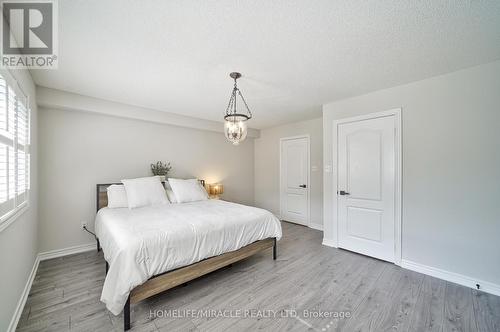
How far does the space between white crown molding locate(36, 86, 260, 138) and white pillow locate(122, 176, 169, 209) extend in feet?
3.88

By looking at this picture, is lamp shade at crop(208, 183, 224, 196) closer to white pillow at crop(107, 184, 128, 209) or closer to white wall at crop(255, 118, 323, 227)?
white wall at crop(255, 118, 323, 227)

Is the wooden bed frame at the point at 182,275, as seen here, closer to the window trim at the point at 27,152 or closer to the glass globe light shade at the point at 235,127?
the window trim at the point at 27,152

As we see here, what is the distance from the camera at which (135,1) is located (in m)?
1.37

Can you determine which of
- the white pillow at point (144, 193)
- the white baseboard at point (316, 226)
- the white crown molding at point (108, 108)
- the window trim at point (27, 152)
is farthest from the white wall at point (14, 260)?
the white baseboard at point (316, 226)

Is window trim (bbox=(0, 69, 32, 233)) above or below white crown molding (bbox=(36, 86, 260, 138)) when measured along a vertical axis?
below

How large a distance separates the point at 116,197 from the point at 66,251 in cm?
109

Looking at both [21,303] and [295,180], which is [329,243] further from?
[21,303]

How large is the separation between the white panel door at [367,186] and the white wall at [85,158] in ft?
10.3

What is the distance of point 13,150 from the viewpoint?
1.69 meters

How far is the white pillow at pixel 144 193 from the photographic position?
3074 millimetres

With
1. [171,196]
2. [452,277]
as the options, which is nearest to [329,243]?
[452,277]

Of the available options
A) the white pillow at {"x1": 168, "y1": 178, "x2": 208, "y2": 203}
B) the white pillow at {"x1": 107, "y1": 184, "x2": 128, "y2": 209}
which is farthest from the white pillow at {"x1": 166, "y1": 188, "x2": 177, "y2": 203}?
the white pillow at {"x1": 107, "y1": 184, "x2": 128, "y2": 209}

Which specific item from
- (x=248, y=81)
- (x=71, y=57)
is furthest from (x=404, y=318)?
(x=71, y=57)

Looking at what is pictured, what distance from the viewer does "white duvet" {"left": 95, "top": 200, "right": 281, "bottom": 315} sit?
164 cm
